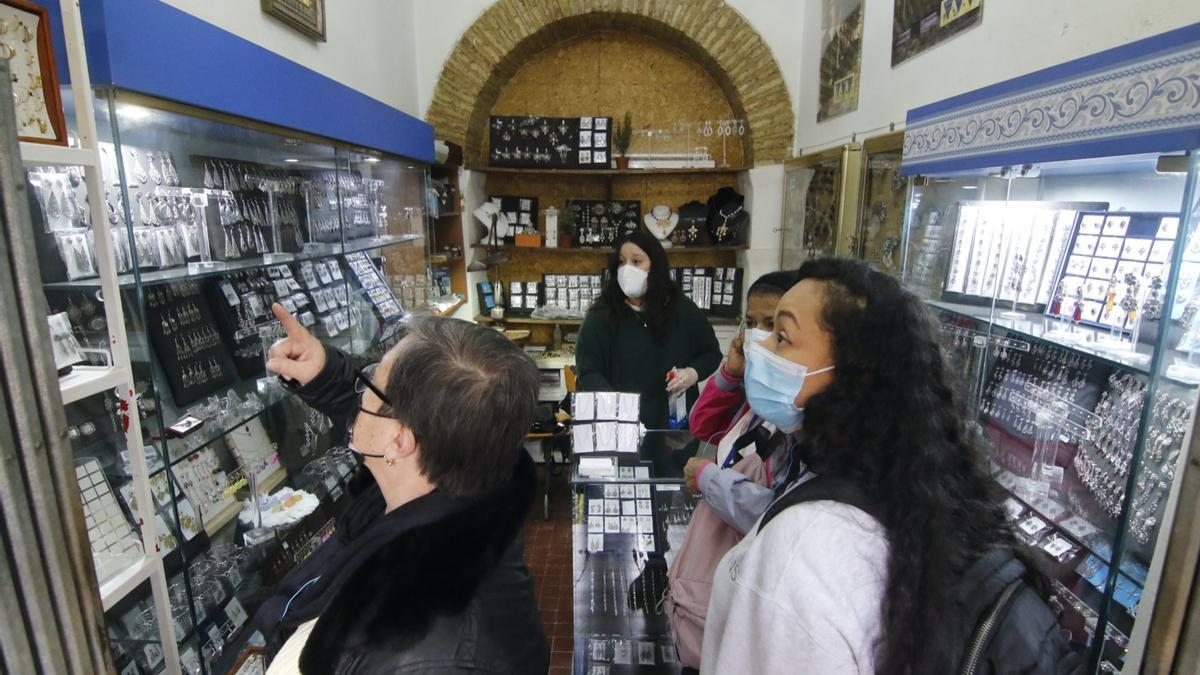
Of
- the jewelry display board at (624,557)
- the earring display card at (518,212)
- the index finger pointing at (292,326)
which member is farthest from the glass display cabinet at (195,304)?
the earring display card at (518,212)

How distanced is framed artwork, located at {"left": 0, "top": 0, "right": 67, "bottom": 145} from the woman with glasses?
2.27ft

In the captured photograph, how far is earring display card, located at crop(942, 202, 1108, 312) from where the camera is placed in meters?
1.69

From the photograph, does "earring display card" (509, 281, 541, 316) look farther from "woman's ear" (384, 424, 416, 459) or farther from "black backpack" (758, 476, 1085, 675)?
"black backpack" (758, 476, 1085, 675)

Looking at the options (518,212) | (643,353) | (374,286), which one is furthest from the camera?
(518,212)

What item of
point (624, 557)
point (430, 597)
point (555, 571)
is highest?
point (430, 597)

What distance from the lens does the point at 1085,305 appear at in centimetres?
157

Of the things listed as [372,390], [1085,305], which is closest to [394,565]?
[372,390]

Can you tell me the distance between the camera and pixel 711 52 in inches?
173

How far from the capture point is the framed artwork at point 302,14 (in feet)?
8.05

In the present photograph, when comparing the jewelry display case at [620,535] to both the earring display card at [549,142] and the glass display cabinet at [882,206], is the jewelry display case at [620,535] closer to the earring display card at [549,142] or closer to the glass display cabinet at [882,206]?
the glass display cabinet at [882,206]

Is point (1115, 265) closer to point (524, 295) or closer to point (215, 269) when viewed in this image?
point (215, 269)

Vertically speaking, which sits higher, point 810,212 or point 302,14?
point 302,14

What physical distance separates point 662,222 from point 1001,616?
4223mm

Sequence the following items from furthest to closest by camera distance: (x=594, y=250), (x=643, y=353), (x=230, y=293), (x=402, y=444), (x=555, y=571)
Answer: (x=594, y=250), (x=555, y=571), (x=643, y=353), (x=230, y=293), (x=402, y=444)
